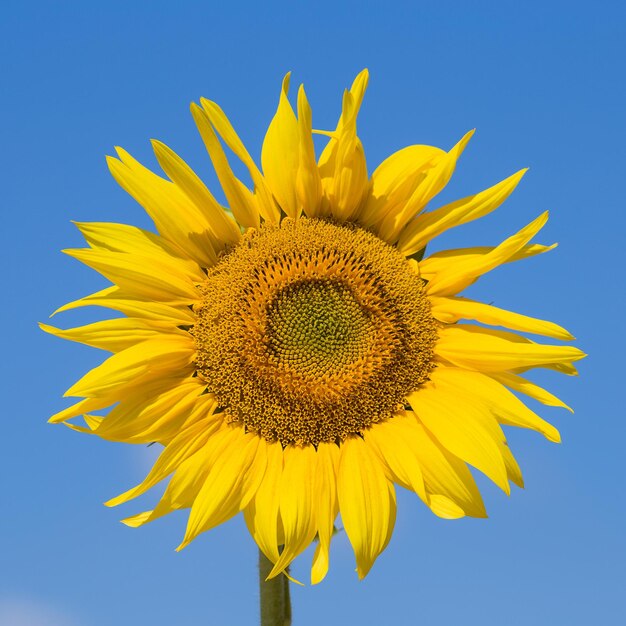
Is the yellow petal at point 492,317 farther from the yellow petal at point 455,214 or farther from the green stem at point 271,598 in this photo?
the green stem at point 271,598

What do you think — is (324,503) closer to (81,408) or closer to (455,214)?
(81,408)

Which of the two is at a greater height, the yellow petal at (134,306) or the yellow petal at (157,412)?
the yellow petal at (134,306)

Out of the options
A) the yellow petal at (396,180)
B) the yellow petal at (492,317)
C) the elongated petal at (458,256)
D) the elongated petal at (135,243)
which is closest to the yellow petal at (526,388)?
the yellow petal at (492,317)

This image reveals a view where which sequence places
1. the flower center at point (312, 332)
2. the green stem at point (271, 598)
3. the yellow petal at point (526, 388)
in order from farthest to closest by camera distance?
the green stem at point (271, 598), the yellow petal at point (526, 388), the flower center at point (312, 332)

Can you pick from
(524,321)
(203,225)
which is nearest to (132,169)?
(203,225)

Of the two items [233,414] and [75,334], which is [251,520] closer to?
[233,414]

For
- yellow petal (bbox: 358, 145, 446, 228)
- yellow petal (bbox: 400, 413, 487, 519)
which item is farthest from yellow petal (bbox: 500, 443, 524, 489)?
yellow petal (bbox: 358, 145, 446, 228)

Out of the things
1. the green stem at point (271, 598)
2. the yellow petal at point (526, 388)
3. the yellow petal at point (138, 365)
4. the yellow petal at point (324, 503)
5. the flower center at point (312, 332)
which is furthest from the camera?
the green stem at point (271, 598)

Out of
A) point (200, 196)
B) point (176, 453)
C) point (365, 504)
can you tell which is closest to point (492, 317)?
point (365, 504)
